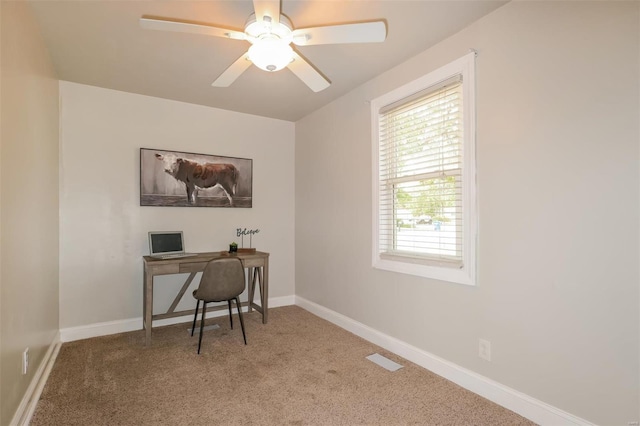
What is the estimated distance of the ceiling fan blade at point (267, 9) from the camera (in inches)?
59.8

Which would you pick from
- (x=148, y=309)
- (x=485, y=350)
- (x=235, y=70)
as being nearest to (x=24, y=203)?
(x=148, y=309)

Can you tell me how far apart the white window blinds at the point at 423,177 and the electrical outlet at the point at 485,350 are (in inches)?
20.0

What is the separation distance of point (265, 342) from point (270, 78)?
2.44m

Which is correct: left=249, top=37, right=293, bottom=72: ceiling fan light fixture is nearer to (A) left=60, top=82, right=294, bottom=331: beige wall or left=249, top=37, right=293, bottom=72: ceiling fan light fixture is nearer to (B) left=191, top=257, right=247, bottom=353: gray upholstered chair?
(B) left=191, top=257, right=247, bottom=353: gray upholstered chair

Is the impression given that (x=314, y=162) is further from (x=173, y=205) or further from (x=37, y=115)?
(x=37, y=115)

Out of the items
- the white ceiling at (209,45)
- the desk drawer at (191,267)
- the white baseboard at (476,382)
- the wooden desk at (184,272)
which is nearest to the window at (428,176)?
the white ceiling at (209,45)

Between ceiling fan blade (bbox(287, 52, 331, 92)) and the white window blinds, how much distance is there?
2.77ft

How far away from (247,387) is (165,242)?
5.99ft

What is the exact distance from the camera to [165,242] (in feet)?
11.1

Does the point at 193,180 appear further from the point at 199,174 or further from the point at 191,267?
the point at 191,267

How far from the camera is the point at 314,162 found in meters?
4.00

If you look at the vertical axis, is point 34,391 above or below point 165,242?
below

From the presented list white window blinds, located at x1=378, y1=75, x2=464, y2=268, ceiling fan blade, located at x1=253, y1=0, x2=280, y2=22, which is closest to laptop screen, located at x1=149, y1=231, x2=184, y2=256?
white window blinds, located at x1=378, y1=75, x2=464, y2=268

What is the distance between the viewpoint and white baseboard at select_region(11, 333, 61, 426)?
1.77m
